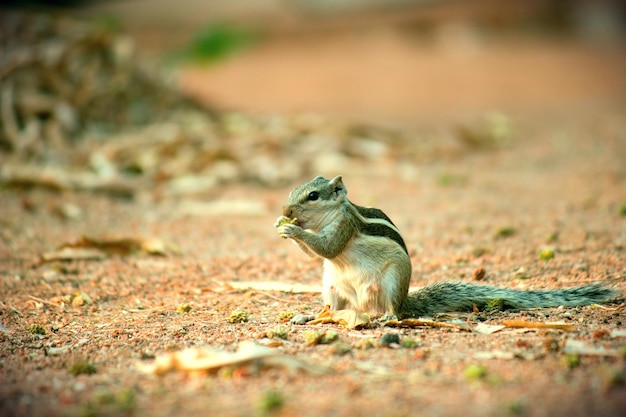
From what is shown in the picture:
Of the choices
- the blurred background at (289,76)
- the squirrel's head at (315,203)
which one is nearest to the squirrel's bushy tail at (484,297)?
the squirrel's head at (315,203)

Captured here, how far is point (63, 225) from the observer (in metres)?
6.90

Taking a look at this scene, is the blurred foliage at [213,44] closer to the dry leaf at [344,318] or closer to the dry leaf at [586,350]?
the dry leaf at [344,318]

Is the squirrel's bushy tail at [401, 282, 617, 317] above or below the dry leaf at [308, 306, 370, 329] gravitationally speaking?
above

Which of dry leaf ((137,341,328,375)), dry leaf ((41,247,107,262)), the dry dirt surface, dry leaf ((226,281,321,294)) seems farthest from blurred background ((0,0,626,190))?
dry leaf ((137,341,328,375))

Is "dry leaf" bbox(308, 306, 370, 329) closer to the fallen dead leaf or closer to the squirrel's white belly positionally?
the squirrel's white belly

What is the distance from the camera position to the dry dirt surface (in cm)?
290

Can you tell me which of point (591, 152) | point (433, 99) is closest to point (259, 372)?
point (591, 152)

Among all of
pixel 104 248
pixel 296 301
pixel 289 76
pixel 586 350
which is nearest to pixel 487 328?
pixel 586 350

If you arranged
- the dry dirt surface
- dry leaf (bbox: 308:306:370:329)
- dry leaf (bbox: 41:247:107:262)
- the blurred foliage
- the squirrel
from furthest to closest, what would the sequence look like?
1. the blurred foliage
2. dry leaf (bbox: 41:247:107:262)
3. the squirrel
4. dry leaf (bbox: 308:306:370:329)
5. the dry dirt surface

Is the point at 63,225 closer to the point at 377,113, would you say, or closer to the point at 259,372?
the point at 259,372

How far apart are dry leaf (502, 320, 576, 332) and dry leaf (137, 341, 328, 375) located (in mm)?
1162

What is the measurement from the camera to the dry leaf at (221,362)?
3.14m

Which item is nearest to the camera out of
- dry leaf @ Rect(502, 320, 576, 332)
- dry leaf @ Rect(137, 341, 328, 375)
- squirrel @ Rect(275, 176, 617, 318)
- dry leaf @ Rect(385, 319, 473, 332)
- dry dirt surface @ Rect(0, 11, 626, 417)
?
dry dirt surface @ Rect(0, 11, 626, 417)

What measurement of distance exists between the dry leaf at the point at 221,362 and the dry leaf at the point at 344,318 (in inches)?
28.8
